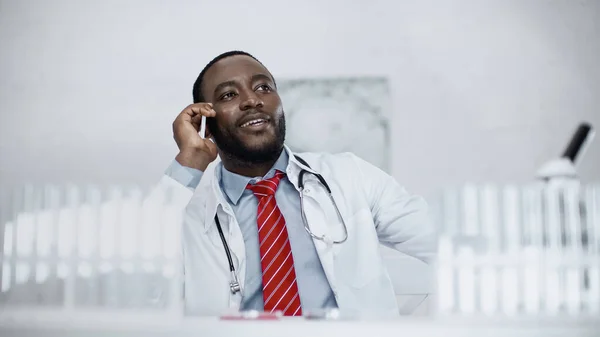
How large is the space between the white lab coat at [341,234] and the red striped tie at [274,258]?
0.05m

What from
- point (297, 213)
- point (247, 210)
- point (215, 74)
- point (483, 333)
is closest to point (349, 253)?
point (297, 213)

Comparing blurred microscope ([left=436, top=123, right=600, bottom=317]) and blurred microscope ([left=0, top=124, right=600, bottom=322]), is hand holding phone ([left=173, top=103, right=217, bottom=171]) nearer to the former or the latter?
blurred microscope ([left=0, top=124, right=600, bottom=322])

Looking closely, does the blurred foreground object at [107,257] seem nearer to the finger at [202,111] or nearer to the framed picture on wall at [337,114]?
the finger at [202,111]

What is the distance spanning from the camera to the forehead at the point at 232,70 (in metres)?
1.67

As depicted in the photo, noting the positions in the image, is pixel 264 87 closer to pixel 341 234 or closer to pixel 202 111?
pixel 202 111

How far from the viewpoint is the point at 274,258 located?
1415 mm

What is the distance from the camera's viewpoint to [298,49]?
2152 mm

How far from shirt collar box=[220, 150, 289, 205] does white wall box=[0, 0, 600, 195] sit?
59cm

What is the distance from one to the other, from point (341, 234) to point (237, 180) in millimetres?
290

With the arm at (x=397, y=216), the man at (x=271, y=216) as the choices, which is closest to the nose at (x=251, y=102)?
the man at (x=271, y=216)

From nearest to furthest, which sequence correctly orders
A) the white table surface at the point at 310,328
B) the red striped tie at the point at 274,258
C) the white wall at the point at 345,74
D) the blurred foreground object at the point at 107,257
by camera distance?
1. the white table surface at the point at 310,328
2. the blurred foreground object at the point at 107,257
3. the red striped tie at the point at 274,258
4. the white wall at the point at 345,74

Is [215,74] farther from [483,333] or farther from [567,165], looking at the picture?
[483,333]

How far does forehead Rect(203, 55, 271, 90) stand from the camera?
65.7 inches

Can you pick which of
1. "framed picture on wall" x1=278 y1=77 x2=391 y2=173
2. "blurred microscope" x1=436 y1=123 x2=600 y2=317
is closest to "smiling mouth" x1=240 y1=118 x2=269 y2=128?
"framed picture on wall" x1=278 y1=77 x2=391 y2=173
